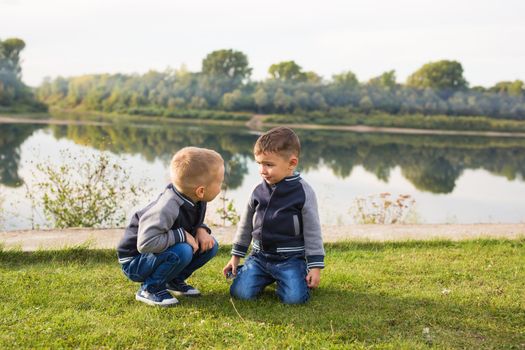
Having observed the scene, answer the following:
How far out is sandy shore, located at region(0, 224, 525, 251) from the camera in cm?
551

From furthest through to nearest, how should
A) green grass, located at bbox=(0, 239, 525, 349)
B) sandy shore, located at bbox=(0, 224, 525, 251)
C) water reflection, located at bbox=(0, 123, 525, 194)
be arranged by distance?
water reflection, located at bbox=(0, 123, 525, 194), sandy shore, located at bbox=(0, 224, 525, 251), green grass, located at bbox=(0, 239, 525, 349)

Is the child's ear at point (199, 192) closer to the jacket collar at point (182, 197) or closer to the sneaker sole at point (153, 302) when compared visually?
the jacket collar at point (182, 197)

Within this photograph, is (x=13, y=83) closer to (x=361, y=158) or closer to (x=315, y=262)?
(x=361, y=158)

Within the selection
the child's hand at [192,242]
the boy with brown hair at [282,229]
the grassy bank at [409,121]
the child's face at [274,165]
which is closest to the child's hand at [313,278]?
the boy with brown hair at [282,229]

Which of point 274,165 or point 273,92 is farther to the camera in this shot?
point 273,92

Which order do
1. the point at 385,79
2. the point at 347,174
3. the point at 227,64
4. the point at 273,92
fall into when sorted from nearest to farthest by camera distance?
the point at 347,174, the point at 273,92, the point at 227,64, the point at 385,79

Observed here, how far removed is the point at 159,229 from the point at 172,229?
161 mm

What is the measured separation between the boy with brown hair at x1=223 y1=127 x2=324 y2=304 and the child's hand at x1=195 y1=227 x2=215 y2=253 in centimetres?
37

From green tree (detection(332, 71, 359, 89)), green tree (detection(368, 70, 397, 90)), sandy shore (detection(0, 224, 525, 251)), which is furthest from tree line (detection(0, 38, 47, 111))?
sandy shore (detection(0, 224, 525, 251))

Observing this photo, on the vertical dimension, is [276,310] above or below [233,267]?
below

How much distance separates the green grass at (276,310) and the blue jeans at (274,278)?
91 mm

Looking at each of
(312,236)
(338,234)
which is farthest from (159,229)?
(338,234)

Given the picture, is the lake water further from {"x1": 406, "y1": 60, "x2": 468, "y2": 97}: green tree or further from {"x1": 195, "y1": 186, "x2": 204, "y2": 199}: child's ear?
{"x1": 406, "y1": 60, "x2": 468, "y2": 97}: green tree

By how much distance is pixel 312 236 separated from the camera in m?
3.95
